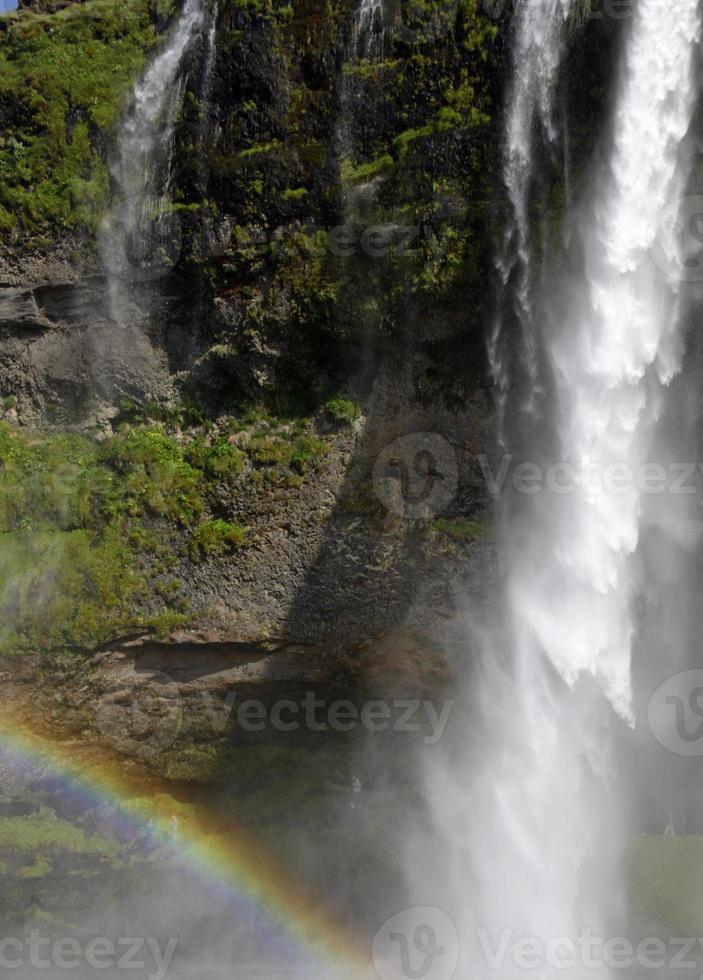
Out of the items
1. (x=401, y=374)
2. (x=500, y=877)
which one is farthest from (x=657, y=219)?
(x=500, y=877)

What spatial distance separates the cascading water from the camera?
33.2 ft

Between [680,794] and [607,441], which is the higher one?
[607,441]

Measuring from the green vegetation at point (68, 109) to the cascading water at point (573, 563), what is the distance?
5.99m

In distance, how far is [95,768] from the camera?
10.7 meters

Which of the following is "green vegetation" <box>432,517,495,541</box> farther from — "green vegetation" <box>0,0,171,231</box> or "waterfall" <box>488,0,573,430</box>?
"green vegetation" <box>0,0,171,231</box>

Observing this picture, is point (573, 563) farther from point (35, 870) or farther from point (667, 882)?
point (35, 870)

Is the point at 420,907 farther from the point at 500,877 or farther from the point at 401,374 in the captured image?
the point at 401,374

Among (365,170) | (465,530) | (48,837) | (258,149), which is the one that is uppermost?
(258,149)

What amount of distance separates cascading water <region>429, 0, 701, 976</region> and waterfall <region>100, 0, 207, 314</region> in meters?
4.83

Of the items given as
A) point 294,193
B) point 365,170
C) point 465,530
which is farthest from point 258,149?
point 465,530

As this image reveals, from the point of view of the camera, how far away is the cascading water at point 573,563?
10117mm

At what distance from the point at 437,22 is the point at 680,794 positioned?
10885mm

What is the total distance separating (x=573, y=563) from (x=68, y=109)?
992cm

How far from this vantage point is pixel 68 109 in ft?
40.6
